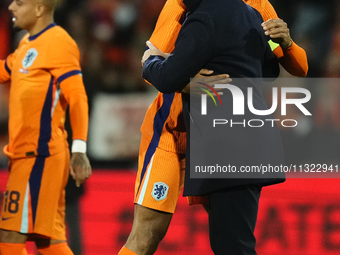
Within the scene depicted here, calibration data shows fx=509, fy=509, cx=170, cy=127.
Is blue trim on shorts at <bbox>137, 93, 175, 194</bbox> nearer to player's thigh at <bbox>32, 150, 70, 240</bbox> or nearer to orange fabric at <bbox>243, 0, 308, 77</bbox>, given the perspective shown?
orange fabric at <bbox>243, 0, 308, 77</bbox>

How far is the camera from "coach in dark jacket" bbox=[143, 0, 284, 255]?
158cm

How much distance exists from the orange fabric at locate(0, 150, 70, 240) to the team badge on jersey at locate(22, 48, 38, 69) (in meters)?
0.52

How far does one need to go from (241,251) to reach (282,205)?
184 cm

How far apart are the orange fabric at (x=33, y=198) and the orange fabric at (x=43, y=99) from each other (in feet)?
0.25

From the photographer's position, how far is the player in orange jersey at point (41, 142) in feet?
8.89

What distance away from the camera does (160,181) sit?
2.11 m

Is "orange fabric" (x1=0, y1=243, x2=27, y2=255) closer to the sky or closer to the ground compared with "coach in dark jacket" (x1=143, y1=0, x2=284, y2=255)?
closer to the ground

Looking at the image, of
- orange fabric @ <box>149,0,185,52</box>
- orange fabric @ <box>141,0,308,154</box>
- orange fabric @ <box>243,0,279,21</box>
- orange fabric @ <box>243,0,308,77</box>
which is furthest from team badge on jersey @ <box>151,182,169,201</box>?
orange fabric @ <box>243,0,279,21</box>

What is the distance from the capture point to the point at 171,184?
6.94 feet

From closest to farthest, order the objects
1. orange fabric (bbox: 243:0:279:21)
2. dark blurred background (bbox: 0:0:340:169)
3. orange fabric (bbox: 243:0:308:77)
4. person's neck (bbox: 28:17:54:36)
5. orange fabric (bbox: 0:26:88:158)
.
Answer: orange fabric (bbox: 243:0:308:77), orange fabric (bbox: 243:0:279:21), orange fabric (bbox: 0:26:88:158), person's neck (bbox: 28:17:54:36), dark blurred background (bbox: 0:0:340:169)


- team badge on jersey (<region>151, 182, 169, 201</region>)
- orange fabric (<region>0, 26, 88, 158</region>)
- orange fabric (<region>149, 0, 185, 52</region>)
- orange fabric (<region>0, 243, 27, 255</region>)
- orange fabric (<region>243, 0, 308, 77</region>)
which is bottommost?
orange fabric (<region>0, 243, 27, 255</region>)

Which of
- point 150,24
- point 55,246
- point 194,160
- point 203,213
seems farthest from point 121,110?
point 194,160

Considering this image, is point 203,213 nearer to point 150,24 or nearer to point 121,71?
point 121,71

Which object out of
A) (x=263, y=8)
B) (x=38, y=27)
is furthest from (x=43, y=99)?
(x=263, y=8)
